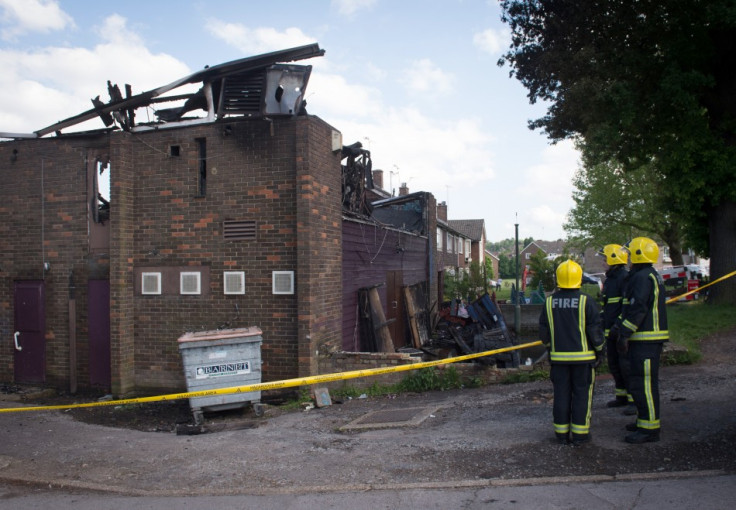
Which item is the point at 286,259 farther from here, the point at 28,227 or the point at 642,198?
the point at 642,198

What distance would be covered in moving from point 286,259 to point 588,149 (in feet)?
30.4

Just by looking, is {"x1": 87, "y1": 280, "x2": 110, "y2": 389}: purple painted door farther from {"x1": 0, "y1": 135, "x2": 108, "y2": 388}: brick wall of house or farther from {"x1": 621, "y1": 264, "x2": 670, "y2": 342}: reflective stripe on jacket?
{"x1": 621, "y1": 264, "x2": 670, "y2": 342}: reflective stripe on jacket

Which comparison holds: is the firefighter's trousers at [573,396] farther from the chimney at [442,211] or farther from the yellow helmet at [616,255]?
the chimney at [442,211]

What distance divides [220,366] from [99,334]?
11.1ft

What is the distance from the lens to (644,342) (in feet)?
18.1

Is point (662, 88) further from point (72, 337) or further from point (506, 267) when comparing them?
point (506, 267)

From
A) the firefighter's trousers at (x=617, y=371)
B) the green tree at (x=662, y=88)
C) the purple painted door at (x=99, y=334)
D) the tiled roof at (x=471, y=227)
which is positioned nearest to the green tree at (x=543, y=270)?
the green tree at (x=662, y=88)

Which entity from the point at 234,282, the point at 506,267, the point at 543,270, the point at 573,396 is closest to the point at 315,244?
the point at 234,282

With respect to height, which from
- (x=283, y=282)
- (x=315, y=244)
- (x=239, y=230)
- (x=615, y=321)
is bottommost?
(x=615, y=321)

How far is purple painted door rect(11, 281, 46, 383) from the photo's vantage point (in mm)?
10453

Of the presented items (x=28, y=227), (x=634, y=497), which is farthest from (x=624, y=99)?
(x=28, y=227)

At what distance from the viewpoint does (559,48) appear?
49.0ft

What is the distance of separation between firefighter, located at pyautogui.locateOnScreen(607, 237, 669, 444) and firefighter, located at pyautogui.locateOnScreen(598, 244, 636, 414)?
3.34 ft

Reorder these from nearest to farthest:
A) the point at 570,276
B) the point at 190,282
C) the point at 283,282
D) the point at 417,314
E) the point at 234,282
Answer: the point at 570,276 < the point at 283,282 < the point at 234,282 < the point at 190,282 < the point at 417,314
